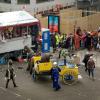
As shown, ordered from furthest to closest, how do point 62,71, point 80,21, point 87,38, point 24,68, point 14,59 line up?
point 80,21, point 87,38, point 14,59, point 24,68, point 62,71

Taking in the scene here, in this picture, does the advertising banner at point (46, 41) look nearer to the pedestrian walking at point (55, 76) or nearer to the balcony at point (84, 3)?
the pedestrian walking at point (55, 76)

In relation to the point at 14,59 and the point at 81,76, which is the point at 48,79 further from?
the point at 14,59

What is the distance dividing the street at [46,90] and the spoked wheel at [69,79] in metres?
0.23

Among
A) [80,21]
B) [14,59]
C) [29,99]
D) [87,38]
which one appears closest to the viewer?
[29,99]

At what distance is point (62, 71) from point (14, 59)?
6321 millimetres

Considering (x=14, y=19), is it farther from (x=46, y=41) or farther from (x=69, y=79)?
(x=69, y=79)

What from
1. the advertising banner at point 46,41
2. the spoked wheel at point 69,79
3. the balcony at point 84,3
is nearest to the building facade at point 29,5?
the balcony at point 84,3

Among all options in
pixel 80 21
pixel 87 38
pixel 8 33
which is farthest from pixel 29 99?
pixel 80 21

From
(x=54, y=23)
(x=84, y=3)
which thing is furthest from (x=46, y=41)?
(x=84, y=3)

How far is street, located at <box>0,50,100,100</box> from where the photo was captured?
75.3 ft

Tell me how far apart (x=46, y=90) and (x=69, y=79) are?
164cm

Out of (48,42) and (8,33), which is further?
(48,42)

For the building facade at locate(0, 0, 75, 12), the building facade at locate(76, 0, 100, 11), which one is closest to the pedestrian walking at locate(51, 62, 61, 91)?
the building facade at locate(0, 0, 75, 12)

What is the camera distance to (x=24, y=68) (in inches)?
1112
